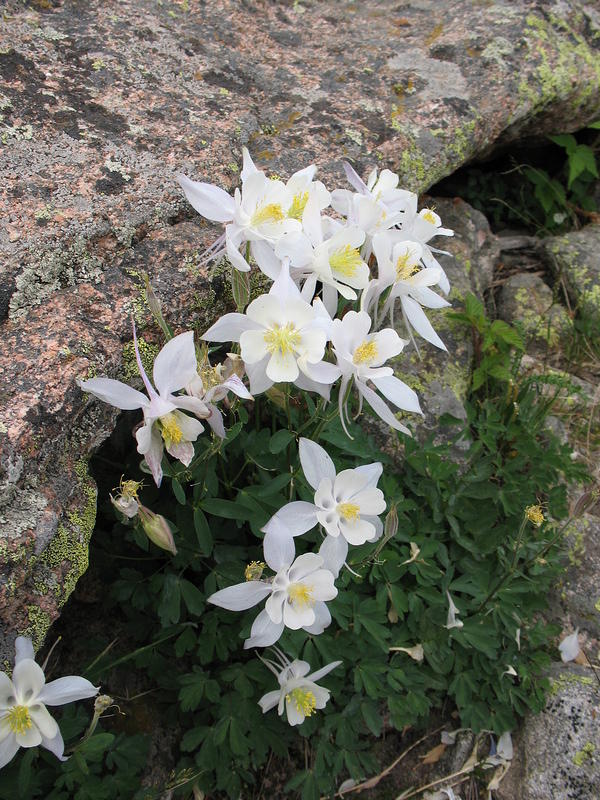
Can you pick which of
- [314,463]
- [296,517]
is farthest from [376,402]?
[296,517]

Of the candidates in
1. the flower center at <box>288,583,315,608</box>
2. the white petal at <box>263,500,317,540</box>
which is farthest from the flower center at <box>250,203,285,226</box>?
the flower center at <box>288,583,315,608</box>

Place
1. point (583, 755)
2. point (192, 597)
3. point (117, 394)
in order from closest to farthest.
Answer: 1. point (117, 394)
2. point (192, 597)
3. point (583, 755)

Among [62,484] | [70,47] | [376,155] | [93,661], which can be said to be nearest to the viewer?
[62,484]

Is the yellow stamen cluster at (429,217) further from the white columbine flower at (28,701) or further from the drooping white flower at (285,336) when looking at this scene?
the white columbine flower at (28,701)

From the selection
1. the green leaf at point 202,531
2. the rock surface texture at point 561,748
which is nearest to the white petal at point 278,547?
the green leaf at point 202,531

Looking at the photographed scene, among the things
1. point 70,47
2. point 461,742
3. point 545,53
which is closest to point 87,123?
point 70,47

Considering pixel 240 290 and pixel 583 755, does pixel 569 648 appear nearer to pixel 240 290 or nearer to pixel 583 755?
pixel 583 755

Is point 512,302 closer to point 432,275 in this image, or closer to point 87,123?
point 432,275
